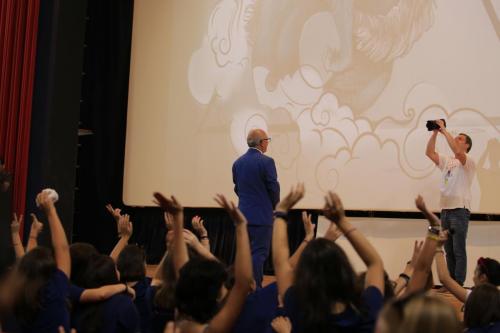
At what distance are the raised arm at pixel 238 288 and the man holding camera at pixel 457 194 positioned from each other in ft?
12.2

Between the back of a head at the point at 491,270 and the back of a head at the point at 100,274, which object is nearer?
the back of a head at the point at 100,274

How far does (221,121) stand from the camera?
7.18 metres

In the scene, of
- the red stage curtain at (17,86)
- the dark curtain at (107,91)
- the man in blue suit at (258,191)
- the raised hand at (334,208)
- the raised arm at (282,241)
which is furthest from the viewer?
the dark curtain at (107,91)

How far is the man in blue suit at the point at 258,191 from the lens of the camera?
4.68m

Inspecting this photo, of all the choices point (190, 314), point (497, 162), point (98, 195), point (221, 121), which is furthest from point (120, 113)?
point (190, 314)

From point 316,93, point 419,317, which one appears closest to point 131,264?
point 419,317

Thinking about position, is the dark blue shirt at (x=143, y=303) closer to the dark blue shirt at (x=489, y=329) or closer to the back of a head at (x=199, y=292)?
the back of a head at (x=199, y=292)

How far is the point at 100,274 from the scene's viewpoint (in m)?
2.55

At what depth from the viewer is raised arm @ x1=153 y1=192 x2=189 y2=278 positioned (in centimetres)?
230

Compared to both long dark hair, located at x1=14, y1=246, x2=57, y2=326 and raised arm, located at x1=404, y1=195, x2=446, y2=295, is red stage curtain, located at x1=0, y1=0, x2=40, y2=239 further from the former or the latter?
raised arm, located at x1=404, y1=195, x2=446, y2=295

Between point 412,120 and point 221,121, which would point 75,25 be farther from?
point 412,120

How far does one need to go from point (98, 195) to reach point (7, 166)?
1.31 m

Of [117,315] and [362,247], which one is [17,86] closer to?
[117,315]

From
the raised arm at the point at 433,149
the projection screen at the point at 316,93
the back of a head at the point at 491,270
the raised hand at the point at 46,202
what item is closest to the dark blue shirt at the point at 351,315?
the raised hand at the point at 46,202
